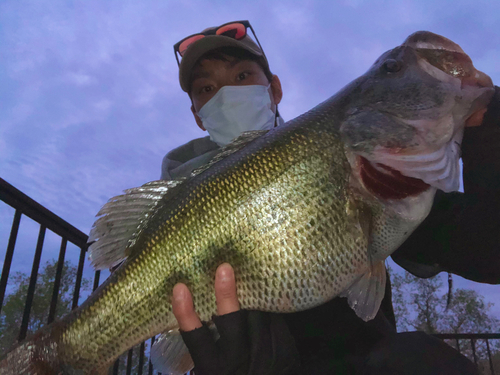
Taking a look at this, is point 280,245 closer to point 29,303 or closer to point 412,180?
point 412,180

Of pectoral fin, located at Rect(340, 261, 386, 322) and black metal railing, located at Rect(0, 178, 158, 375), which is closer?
pectoral fin, located at Rect(340, 261, 386, 322)

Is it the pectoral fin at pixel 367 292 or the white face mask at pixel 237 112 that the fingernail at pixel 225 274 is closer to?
the pectoral fin at pixel 367 292

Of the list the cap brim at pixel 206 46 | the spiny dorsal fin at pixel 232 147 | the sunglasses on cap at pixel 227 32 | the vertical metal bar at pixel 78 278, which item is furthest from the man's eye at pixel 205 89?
the vertical metal bar at pixel 78 278

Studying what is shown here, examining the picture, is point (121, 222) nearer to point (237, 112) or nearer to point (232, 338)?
point (232, 338)

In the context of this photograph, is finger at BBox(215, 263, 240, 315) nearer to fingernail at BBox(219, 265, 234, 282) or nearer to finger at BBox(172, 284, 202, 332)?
fingernail at BBox(219, 265, 234, 282)

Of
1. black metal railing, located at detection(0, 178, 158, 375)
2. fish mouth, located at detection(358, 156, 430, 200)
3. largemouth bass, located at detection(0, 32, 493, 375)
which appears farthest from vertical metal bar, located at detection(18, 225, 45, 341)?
fish mouth, located at detection(358, 156, 430, 200)

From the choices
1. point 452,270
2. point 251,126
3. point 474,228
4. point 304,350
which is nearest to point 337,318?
point 304,350

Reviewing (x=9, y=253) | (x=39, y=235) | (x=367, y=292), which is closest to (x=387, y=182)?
(x=367, y=292)
